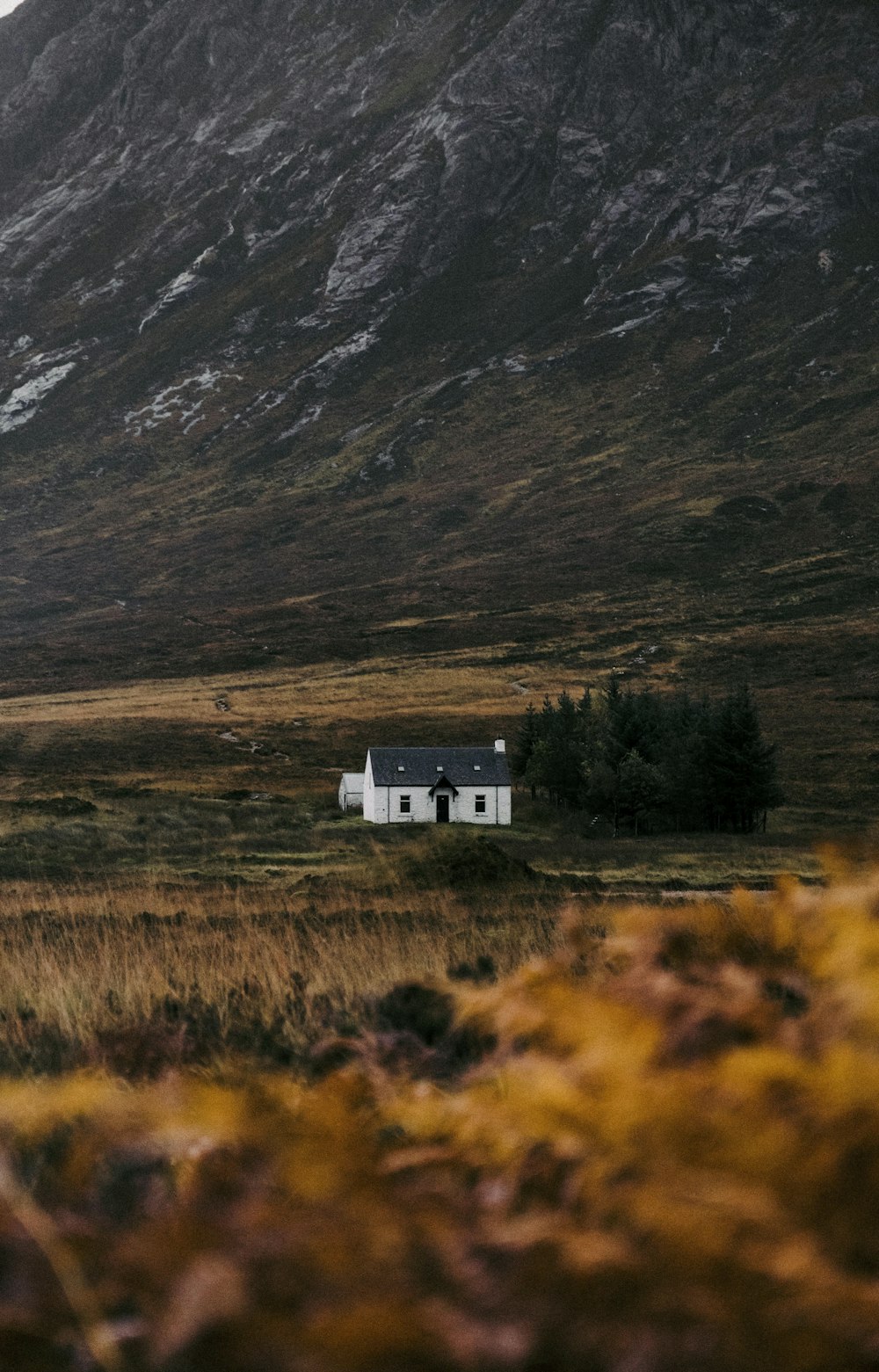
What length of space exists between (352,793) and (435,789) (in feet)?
30.9

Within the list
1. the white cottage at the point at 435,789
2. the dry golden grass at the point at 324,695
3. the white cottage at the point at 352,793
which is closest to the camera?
the white cottage at the point at 435,789

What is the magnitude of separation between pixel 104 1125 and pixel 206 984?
12.7 feet

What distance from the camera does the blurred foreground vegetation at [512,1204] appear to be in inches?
97.6

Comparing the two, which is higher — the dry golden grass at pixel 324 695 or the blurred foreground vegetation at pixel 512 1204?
the dry golden grass at pixel 324 695

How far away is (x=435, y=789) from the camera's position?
229 ft

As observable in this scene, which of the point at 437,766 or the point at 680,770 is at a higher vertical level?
the point at 437,766

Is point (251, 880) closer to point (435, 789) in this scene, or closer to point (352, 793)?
point (435, 789)

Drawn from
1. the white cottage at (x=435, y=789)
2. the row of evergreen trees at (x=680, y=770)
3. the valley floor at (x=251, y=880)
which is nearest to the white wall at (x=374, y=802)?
the white cottage at (x=435, y=789)

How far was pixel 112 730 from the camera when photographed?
107m

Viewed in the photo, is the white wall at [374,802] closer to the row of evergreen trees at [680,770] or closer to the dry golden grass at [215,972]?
the row of evergreen trees at [680,770]

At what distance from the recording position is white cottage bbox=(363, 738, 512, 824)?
2724 inches

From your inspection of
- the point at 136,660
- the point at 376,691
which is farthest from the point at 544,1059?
the point at 136,660

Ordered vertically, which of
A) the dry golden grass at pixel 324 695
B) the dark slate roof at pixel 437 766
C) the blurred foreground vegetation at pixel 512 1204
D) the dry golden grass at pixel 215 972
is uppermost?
the dry golden grass at pixel 324 695

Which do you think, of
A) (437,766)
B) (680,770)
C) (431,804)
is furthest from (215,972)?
(437,766)
